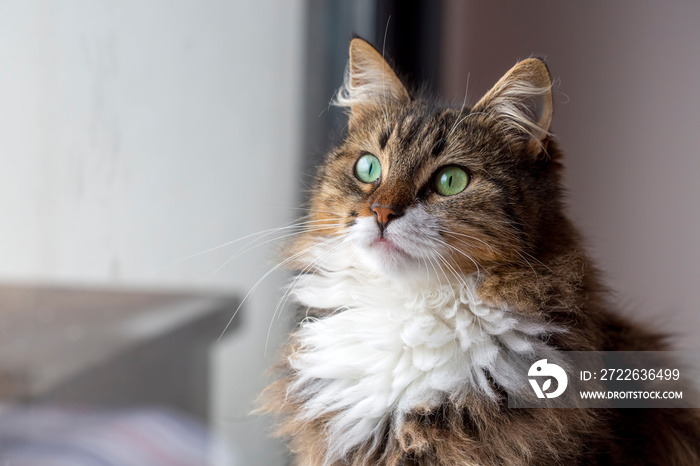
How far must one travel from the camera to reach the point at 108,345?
4.84ft

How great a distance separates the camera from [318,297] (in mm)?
1079

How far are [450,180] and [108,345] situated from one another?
3.28ft

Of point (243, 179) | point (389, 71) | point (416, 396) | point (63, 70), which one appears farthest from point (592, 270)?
point (63, 70)

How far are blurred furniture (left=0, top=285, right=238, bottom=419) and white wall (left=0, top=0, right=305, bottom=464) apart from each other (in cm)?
5

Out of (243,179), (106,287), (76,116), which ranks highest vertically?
(76,116)

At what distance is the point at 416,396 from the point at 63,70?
976mm

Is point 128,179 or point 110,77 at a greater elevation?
point 110,77

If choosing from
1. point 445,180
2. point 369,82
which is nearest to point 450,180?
point 445,180

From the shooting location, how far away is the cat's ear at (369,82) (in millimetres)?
→ 1146

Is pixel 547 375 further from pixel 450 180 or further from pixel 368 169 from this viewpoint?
pixel 368 169

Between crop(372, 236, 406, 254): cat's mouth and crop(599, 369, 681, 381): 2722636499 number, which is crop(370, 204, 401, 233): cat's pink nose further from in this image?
crop(599, 369, 681, 381): 2722636499 number

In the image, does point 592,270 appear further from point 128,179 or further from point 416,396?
point 128,179

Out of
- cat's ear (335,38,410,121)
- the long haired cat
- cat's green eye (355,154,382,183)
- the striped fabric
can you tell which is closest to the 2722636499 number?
the long haired cat

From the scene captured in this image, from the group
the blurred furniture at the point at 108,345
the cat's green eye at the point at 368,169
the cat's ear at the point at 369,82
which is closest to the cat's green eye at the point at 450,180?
the cat's green eye at the point at 368,169
